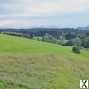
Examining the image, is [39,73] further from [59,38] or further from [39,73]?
[59,38]

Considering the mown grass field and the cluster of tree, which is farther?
the cluster of tree

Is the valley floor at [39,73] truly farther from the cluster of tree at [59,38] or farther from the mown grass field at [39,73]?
the cluster of tree at [59,38]

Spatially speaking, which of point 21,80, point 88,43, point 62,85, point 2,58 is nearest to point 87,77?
point 62,85

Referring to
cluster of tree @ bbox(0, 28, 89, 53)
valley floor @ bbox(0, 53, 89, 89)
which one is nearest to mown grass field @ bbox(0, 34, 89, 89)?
valley floor @ bbox(0, 53, 89, 89)

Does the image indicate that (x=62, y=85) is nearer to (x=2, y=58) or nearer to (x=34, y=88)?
(x=34, y=88)

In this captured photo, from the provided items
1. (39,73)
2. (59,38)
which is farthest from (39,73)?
(59,38)

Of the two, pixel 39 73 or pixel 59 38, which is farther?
pixel 59 38

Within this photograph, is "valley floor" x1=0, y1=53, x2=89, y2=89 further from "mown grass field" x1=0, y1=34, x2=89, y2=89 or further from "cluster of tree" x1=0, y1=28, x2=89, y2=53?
"cluster of tree" x1=0, y1=28, x2=89, y2=53

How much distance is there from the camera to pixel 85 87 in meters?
20.3

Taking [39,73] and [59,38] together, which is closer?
[39,73]


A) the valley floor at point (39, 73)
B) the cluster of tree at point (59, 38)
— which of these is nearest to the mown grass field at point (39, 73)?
the valley floor at point (39, 73)

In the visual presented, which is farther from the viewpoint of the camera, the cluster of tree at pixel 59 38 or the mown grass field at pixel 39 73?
the cluster of tree at pixel 59 38

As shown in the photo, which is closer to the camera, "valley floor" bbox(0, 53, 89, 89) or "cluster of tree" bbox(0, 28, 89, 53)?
"valley floor" bbox(0, 53, 89, 89)

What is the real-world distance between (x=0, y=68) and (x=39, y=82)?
479cm
